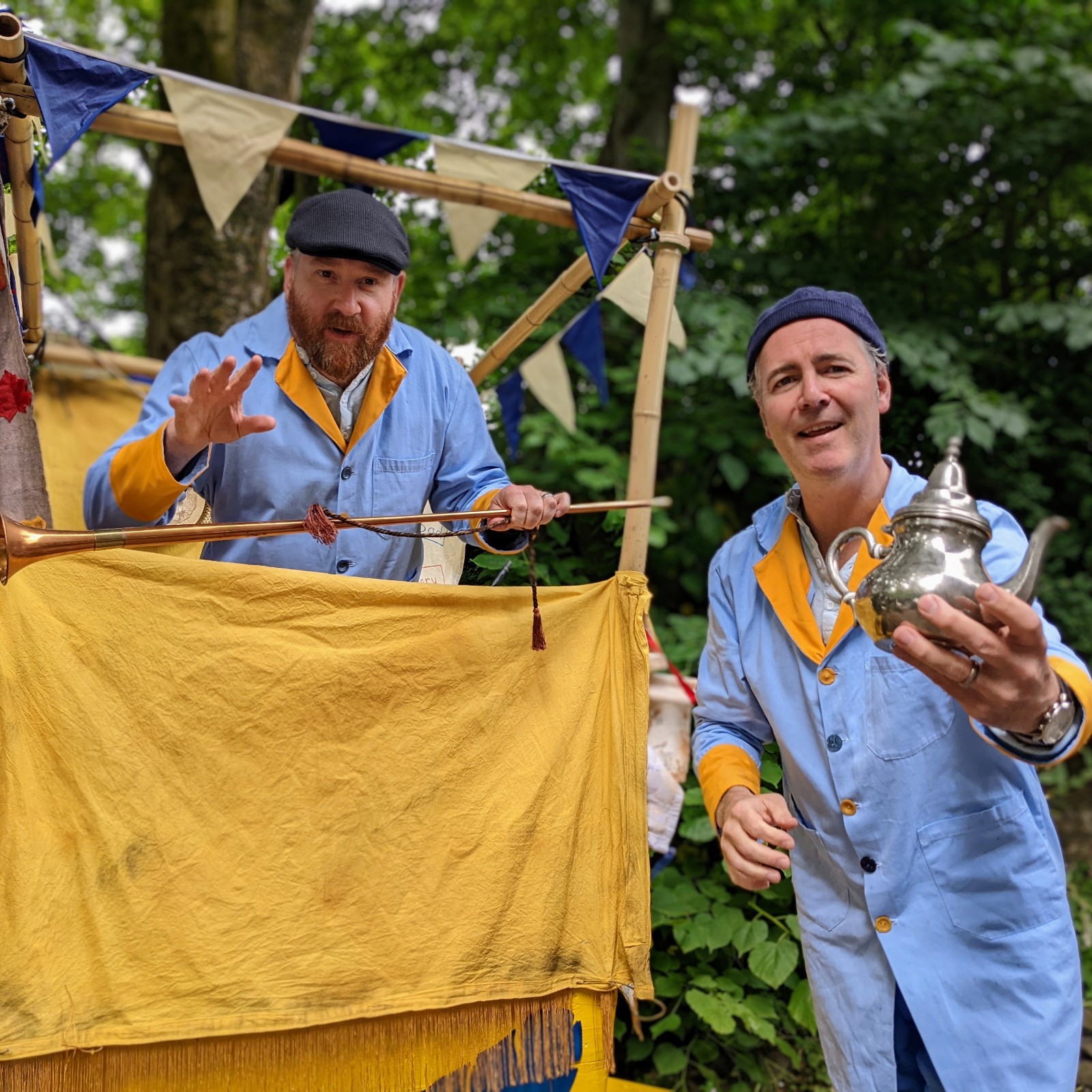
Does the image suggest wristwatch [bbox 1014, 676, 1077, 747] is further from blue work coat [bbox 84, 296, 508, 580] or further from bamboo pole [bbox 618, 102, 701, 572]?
blue work coat [bbox 84, 296, 508, 580]

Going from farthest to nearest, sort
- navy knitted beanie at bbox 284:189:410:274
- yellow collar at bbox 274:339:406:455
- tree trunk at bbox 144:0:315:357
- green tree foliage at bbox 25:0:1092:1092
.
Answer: tree trunk at bbox 144:0:315:357, green tree foliage at bbox 25:0:1092:1092, yellow collar at bbox 274:339:406:455, navy knitted beanie at bbox 284:189:410:274

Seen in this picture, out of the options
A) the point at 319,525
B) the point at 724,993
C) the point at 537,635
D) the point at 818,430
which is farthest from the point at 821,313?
the point at 724,993

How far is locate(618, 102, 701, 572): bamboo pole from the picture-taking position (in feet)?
8.42

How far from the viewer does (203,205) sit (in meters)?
4.89

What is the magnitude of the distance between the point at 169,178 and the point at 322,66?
4.92 meters

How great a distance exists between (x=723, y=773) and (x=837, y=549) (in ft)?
1.79

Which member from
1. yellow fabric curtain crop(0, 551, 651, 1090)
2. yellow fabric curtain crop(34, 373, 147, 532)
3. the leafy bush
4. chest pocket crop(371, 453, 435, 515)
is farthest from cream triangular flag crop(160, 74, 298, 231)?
the leafy bush

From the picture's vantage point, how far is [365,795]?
82.2 inches

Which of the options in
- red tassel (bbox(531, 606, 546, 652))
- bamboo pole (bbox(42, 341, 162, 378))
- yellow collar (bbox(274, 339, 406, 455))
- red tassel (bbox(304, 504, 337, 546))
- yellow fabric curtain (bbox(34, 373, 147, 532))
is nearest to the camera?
red tassel (bbox(304, 504, 337, 546))

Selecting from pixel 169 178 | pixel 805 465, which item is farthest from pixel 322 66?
pixel 805 465

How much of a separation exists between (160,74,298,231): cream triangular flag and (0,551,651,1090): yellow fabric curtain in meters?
1.39

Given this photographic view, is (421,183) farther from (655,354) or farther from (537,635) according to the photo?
(537,635)

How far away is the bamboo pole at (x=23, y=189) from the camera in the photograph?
2277 millimetres

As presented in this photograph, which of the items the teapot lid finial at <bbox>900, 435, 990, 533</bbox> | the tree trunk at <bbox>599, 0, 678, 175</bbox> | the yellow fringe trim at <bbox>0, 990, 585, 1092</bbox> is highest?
the tree trunk at <bbox>599, 0, 678, 175</bbox>
